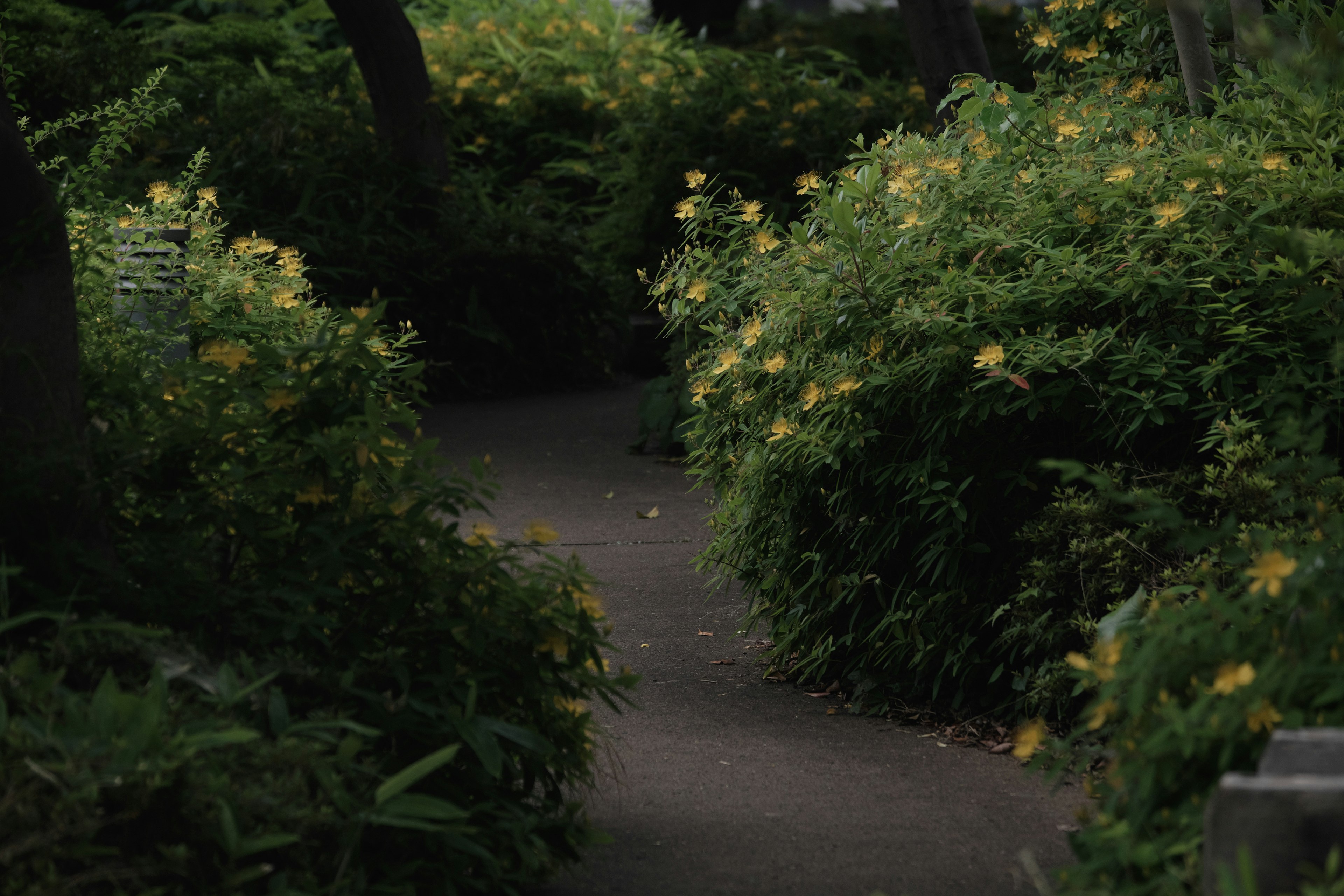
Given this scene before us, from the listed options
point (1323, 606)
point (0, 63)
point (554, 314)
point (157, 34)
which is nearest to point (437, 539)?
point (1323, 606)

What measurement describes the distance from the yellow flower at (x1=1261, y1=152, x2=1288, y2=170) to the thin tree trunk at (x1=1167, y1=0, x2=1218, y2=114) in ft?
2.45

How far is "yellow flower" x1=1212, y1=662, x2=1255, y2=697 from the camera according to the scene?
1.84 meters

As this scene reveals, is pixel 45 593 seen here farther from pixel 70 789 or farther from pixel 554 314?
pixel 554 314

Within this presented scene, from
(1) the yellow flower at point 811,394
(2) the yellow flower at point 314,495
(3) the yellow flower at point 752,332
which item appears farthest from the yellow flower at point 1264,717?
(3) the yellow flower at point 752,332

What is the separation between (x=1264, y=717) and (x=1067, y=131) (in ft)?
8.21

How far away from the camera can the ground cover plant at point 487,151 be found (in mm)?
9117

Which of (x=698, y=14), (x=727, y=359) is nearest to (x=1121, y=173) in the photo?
(x=727, y=359)

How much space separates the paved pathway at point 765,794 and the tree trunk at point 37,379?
1.18 metres

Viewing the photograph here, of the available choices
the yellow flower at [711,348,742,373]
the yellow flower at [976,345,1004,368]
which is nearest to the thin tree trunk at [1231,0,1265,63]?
the yellow flower at [976,345,1004,368]

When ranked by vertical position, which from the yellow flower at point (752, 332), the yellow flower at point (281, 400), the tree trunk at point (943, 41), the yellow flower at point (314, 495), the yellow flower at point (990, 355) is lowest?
the yellow flower at point (990, 355)

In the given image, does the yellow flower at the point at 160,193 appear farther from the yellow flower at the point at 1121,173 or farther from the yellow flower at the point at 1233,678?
the yellow flower at the point at 1233,678

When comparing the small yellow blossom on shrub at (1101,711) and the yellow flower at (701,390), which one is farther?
the yellow flower at (701,390)

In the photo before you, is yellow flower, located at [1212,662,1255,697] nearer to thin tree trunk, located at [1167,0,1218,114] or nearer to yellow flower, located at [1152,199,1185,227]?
yellow flower, located at [1152,199,1185,227]

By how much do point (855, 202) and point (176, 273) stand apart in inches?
82.1
